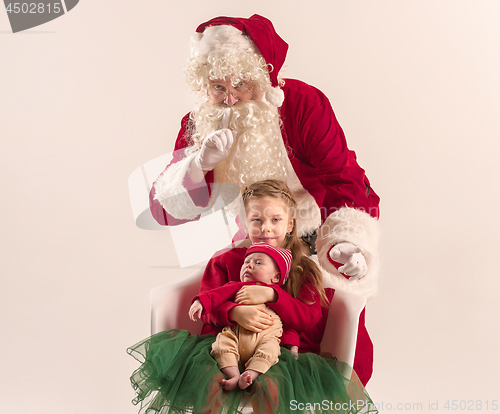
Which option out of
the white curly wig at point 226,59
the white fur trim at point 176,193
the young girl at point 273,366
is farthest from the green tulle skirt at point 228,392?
the white curly wig at point 226,59

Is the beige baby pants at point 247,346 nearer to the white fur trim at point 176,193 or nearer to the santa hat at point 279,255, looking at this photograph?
the santa hat at point 279,255

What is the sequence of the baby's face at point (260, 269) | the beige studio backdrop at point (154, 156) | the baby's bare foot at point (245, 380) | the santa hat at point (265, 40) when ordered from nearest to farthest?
the baby's bare foot at point (245, 380) < the baby's face at point (260, 269) < the santa hat at point (265, 40) < the beige studio backdrop at point (154, 156)

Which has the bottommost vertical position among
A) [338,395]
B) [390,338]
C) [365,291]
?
[390,338]

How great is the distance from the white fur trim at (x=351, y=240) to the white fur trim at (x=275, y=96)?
31cm

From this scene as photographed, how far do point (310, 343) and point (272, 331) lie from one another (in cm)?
16

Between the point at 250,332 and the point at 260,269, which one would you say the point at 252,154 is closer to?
the point at 260,269

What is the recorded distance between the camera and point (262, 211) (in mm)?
1151

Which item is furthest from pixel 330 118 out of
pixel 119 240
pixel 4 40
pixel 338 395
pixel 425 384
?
pixel 4 40

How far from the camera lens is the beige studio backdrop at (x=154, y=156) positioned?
5.57 feet

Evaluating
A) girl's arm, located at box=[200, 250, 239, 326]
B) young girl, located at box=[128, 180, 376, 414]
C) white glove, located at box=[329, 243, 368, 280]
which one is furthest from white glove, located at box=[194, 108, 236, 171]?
white glove, located at box=[329, 243, 368, 280]

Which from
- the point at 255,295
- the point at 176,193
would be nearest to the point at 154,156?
the point at 176,193

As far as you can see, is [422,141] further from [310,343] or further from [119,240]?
[119,240]

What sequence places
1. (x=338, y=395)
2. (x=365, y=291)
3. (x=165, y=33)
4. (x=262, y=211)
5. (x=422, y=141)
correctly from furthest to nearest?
(x=422, y=141), (x=165, y=33), (x=365, y=291), (x=262, y=211), (x=338, y=395)

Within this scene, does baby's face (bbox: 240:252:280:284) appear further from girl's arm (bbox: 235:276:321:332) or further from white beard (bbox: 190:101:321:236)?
white beard (bbox: 190:101:321:236)
